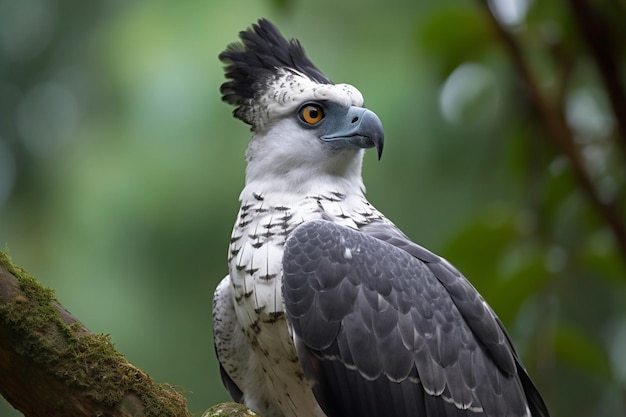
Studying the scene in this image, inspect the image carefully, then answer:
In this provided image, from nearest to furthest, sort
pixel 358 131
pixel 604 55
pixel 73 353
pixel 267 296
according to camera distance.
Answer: pixel 73 353, pixel 604 55, pixel 267 296, pixel 358 131

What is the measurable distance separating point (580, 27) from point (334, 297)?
158 cm

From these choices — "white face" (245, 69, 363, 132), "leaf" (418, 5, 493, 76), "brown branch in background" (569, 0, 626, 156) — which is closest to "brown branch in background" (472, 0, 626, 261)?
"brown branch in background" (569, 0, 626, 156)

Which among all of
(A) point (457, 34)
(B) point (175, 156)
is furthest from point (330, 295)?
(B) point (175, 156)

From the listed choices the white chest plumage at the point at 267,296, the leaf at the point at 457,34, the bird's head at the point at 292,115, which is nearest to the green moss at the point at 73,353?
the white chest plumage at the point at 267,296

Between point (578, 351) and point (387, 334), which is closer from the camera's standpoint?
point (387, 334)

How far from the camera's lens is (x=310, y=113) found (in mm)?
4500

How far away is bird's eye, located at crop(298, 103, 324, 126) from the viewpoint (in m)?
4.50

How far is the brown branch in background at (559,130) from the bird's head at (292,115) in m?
0.82

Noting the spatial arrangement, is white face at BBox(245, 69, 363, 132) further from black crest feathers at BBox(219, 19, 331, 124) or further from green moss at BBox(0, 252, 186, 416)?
green moss at BBox(0, 252, 186, 416)

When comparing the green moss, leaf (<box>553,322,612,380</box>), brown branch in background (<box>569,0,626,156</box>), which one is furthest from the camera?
leaf (<box>553,322,612,380</box>)

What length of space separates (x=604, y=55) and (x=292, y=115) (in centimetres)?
169

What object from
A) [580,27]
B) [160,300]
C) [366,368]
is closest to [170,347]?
[160,300]

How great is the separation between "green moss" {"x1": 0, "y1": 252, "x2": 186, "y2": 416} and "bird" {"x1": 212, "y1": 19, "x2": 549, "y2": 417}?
2.51ft

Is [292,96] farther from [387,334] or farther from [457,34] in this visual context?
[387,334]
